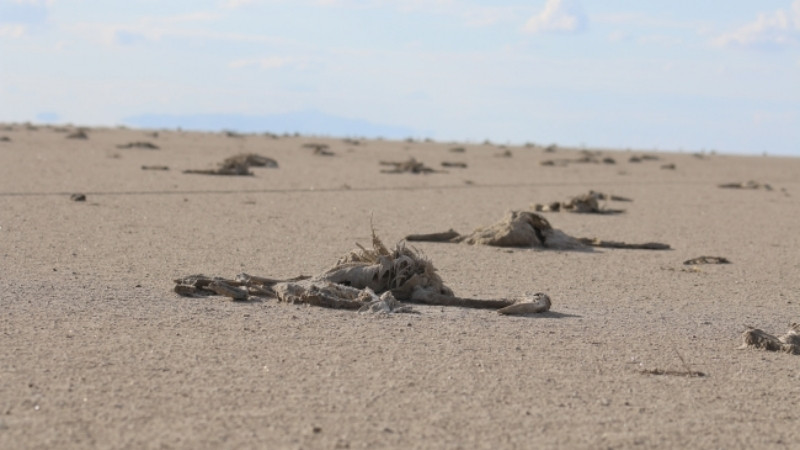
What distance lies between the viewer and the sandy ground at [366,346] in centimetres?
520

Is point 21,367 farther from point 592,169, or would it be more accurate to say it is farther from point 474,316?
point 592,169

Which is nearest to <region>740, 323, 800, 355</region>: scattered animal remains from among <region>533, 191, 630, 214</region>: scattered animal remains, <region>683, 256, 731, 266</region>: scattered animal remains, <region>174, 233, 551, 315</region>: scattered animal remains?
<region>174, 233, 551, 315</region>: scattered animal remains

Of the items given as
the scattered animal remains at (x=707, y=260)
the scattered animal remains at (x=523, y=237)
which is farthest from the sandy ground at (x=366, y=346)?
the scattered animal remains at (x=523, y=237)

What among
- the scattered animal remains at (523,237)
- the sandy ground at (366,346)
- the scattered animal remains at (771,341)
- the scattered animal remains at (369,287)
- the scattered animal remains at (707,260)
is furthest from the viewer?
the scattered animal remains at (523,237)

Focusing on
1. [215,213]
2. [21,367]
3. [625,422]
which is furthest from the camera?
[215,213]

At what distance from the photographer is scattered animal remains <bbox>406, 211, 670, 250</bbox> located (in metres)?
13.2

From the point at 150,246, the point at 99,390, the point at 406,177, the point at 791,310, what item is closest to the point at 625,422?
the point at 99,390

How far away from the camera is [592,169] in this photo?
118ft

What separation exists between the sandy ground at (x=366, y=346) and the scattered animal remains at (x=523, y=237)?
0.37 metres

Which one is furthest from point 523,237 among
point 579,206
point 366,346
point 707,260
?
point 366,346

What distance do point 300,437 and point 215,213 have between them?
443 inches

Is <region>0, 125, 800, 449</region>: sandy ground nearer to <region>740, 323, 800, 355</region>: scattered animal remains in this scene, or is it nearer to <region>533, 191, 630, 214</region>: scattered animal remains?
<region>740, 323, 800, 355</region>: scattered animal remains

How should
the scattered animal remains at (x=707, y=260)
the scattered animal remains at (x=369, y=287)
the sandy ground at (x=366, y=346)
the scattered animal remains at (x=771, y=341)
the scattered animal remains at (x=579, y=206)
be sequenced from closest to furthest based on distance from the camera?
1. the sandy ground at (x=366, y=346)
2. the scattered animal remains at (x=771, y=341)
3. the scattered animal remains at (x=369, y=287)
4. the scattered animal remains at (x=707, y=260)
5. the scattered animal remains at (x=579, y=206)

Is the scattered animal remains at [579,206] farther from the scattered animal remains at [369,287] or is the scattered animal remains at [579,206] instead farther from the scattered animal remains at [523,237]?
the scattered animal remains at [369,287]
